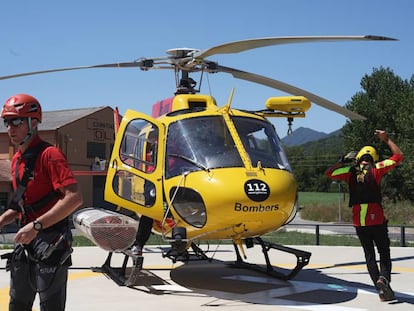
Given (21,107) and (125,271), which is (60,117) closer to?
(125,271)


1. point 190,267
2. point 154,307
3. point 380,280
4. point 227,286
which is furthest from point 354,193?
point 190,267

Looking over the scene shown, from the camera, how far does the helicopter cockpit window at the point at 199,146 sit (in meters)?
7.31

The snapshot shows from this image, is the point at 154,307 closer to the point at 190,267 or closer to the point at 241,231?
the point at 241,231

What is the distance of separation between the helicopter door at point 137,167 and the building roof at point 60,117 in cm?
2755

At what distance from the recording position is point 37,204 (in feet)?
13.1

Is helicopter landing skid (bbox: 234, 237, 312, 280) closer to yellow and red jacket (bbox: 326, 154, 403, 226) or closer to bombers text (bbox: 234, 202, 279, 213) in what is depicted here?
yellow and red jacket (bbox: 326, 154, 403, 226)

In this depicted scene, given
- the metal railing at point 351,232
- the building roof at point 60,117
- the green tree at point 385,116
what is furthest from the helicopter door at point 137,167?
the green tree at point 385,116

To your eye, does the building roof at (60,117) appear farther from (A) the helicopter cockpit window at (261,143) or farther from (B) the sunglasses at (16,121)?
(B) the sunglasses at (16,121)

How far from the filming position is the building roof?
118 ft

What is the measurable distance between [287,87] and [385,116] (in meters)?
46.0

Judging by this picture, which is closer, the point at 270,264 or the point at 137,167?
the point at 137,167

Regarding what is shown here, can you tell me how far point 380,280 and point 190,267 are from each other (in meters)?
4.38

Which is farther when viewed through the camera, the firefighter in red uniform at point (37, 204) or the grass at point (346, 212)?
the grass at point (346, 212)

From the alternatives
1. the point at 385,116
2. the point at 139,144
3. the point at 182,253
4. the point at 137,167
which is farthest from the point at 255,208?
the point at 385,116
